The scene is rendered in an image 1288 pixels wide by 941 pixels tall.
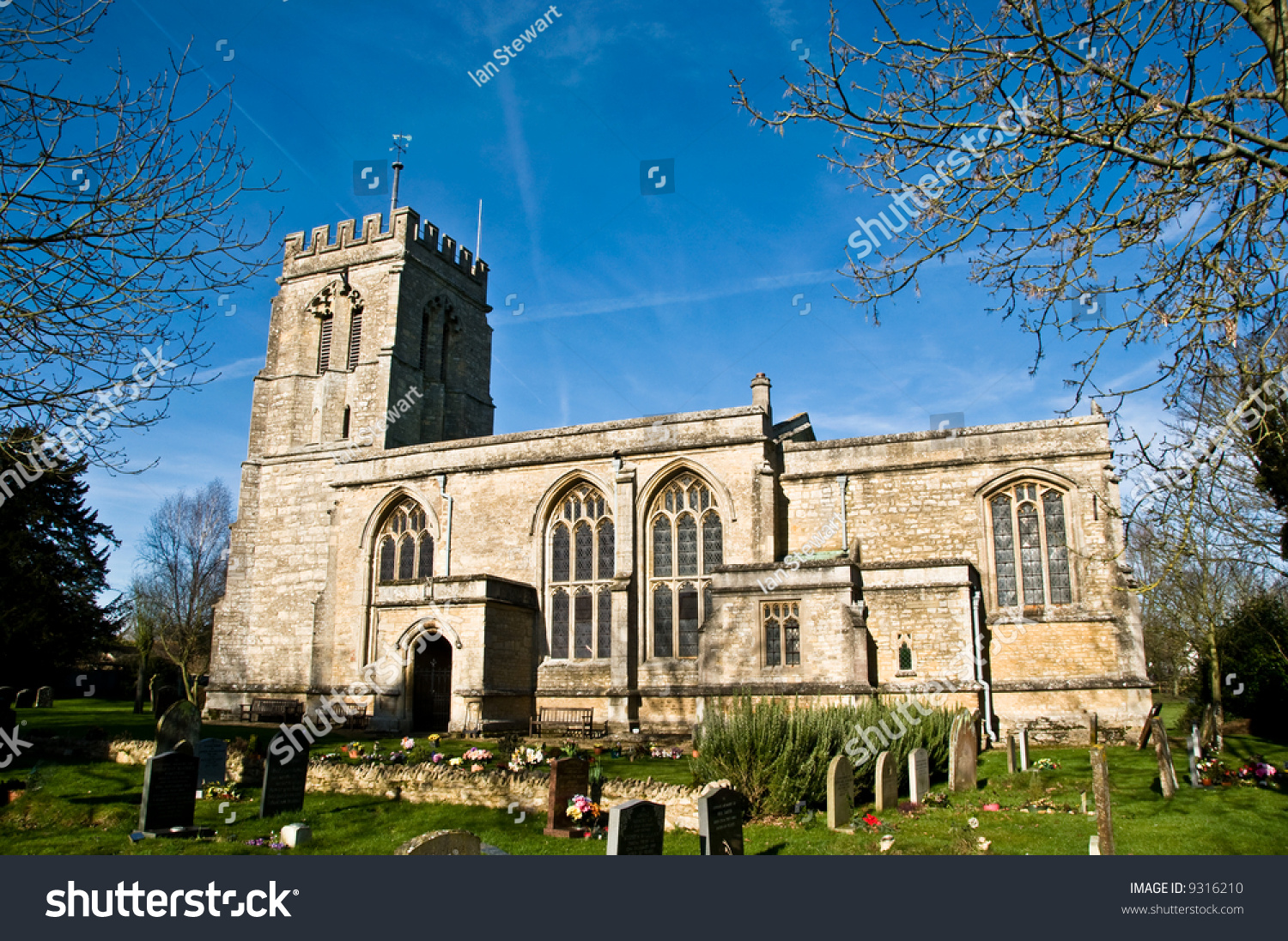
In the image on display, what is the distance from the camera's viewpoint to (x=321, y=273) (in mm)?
31047

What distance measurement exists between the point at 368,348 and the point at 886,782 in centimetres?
2320

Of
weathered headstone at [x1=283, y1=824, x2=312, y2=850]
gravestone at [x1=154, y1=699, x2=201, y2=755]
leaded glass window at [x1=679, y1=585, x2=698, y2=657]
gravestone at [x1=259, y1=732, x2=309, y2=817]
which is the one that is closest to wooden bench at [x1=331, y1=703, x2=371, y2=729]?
gravestone at [x1=154, y1=699, x2=201, y2=755]

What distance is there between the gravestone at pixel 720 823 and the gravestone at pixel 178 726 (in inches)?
398

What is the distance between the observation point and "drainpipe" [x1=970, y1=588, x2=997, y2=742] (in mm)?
17547

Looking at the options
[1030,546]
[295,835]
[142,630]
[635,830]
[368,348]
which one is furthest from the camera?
[142,630]

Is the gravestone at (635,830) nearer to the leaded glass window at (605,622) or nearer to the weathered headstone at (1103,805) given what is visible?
the weathered headstone at (1103,805)

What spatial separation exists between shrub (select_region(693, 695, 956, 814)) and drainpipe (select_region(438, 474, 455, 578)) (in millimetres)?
12444

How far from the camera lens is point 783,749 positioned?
11977 mm

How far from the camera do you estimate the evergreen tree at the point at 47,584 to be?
2489 centimetres

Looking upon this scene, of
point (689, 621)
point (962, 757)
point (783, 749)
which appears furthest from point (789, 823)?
point (689, 621)

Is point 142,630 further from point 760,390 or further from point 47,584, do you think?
point 760,390

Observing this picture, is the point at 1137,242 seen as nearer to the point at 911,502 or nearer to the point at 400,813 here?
the point at 400,813

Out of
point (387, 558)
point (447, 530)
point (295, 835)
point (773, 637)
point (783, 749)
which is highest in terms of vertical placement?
point (447, 530)

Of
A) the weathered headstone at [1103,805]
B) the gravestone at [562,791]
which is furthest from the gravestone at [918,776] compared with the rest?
the gravestone at [562,791]
